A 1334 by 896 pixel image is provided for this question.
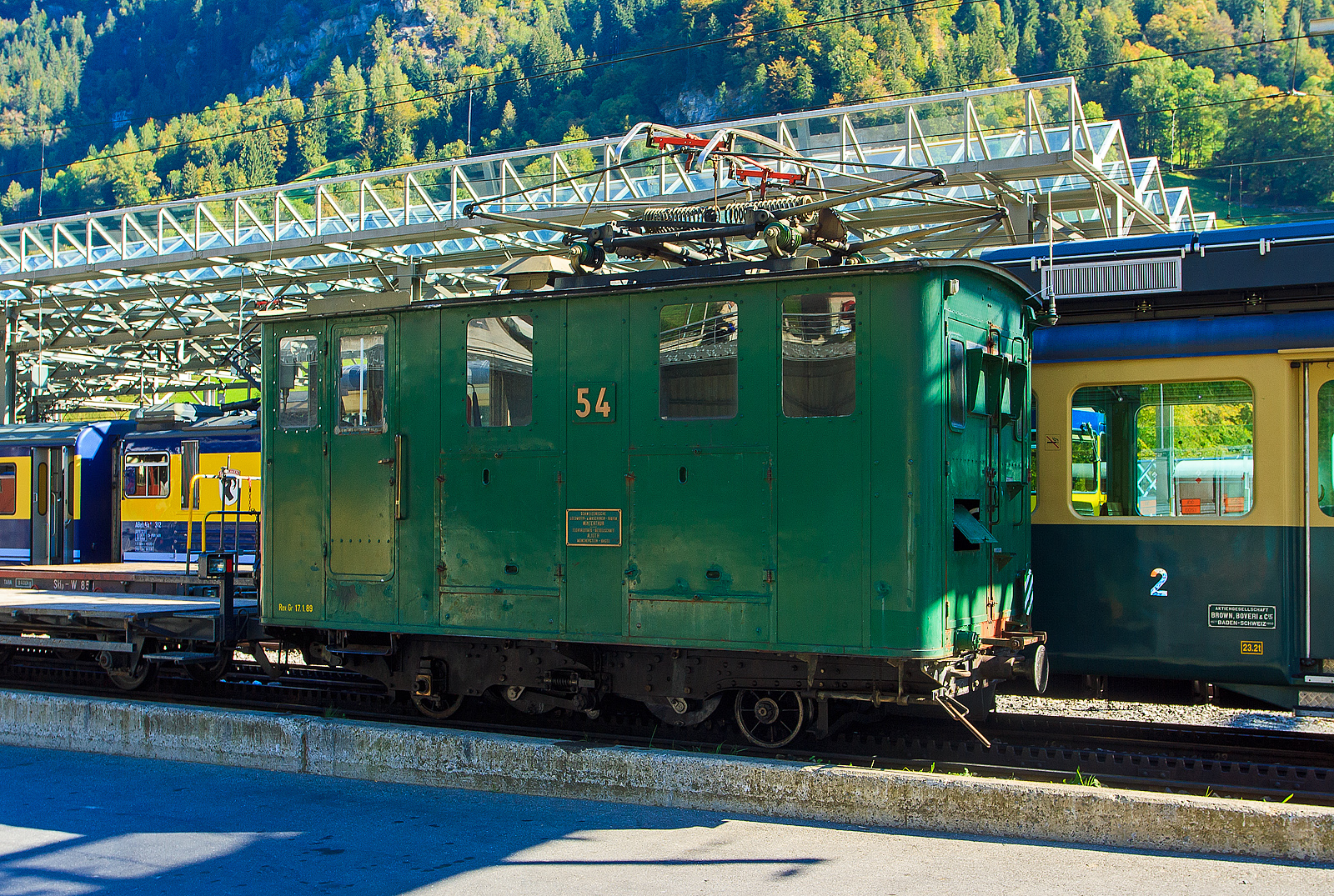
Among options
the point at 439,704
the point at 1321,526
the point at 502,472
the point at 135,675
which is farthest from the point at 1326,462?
the point at 135,675

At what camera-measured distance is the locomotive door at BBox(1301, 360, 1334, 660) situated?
762 centimetres

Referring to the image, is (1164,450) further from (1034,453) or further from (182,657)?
(182,657)

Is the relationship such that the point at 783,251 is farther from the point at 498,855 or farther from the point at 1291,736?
the point at 1291,736

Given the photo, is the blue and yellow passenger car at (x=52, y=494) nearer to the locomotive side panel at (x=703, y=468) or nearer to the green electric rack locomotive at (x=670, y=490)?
the green electric rack locomotive at (x=670, y=490)

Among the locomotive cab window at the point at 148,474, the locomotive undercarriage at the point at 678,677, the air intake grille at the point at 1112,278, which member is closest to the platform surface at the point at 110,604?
the locomotive undercarriage at the point at 678,677

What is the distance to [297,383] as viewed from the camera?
347 inches

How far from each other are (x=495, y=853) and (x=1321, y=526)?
5.85 metres

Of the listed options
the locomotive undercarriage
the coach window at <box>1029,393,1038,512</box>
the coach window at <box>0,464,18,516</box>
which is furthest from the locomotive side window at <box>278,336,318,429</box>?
the coach window at <box>0,464,18,516</box>

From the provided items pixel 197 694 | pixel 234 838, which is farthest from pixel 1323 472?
pixel 197 694

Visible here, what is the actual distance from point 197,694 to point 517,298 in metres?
5.33

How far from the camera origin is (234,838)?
641 centimetres

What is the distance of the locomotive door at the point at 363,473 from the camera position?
8320 mm

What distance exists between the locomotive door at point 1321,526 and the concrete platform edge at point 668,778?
7.37 ft

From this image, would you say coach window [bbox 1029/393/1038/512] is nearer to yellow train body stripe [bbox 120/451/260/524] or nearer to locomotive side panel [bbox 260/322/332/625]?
locomotive side panel [bbox 260/322/332/625]
